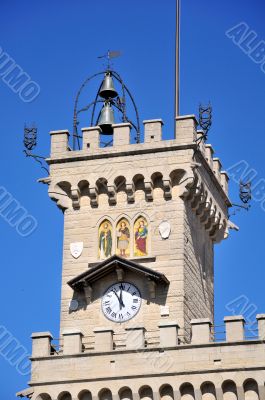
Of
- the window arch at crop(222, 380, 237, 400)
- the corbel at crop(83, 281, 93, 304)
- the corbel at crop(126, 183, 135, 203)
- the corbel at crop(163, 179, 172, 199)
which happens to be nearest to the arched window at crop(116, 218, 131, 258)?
the corbel at crop(126, 183, 135, 203)

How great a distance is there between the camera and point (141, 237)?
57.9 m

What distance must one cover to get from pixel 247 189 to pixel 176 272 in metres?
6.85

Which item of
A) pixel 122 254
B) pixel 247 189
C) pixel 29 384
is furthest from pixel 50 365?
pixel 247 189

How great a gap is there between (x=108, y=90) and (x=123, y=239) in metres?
6.72

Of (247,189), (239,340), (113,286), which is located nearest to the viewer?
(239,340)

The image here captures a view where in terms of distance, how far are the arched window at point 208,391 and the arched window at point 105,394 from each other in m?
3.19

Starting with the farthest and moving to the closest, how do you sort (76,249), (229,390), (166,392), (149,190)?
(76,249) → (149,190) → (166,392) → (229,390)

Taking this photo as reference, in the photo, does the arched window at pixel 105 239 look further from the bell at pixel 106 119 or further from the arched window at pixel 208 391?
the arched window at pixel 208 391

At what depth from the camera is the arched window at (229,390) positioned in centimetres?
5350

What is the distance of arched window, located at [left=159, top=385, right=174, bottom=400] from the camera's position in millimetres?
54062

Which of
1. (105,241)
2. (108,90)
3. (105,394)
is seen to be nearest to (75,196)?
(105,241)

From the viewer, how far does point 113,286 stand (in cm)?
5744

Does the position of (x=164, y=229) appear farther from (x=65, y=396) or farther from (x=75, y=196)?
(x=65, y=396)

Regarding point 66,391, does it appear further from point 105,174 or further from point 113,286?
point 105,174
